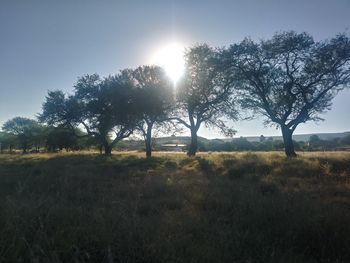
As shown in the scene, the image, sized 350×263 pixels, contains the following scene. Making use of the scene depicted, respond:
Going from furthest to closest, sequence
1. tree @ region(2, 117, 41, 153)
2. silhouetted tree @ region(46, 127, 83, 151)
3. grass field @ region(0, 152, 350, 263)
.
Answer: tree @ region(2, 117, 41, 153)
silhouetted tree @ region(46, 127, 83, 151)
grass field @ region(0, 152, 350, 263)

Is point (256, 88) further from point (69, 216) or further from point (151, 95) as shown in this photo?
point (69, 216)

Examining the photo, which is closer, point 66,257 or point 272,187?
point 66,257

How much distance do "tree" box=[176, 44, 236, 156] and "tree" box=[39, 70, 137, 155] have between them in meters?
6.09

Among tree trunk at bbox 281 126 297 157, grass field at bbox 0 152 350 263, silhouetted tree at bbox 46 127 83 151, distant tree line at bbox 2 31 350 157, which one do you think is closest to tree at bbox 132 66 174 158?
distant tree line at bbox 2 31 350 157

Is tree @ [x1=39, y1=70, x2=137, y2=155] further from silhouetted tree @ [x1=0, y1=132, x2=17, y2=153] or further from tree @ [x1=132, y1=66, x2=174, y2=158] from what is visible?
silhouetted tree @ [x1=0, y1=132, x2=17, y2=153]

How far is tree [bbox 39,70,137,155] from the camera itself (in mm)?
32094

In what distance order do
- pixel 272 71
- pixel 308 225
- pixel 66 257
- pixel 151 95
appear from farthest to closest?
pixel 151 95 → pixel 272 71 → pixel 308 225 → pixel 66 257

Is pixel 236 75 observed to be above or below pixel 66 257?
above

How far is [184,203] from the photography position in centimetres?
634

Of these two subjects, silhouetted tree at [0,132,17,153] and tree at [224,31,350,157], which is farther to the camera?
silhouetted tree at [0,132,17,153]

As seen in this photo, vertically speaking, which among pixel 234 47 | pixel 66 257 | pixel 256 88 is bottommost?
pixel 66 257

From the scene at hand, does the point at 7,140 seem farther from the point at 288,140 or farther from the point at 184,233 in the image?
the point at 184,233

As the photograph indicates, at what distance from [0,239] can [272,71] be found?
2534cm

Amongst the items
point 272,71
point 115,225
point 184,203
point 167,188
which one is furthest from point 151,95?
point 115,225
